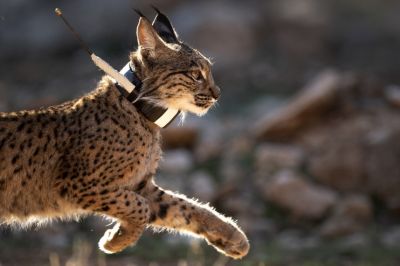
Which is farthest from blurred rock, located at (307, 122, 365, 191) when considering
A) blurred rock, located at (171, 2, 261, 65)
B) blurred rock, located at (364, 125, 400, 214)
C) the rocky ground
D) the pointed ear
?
blurred rock, located at (171, 2, 261, 65)

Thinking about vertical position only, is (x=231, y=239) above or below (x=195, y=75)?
below

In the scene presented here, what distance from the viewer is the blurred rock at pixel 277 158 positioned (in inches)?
497

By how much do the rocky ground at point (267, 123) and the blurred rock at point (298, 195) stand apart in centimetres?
1

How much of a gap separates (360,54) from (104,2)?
18.5 ft

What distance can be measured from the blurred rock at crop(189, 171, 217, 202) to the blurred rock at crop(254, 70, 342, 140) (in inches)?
45.6

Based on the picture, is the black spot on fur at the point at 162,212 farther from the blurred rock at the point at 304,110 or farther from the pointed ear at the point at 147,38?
the blurred rock at the point at 304,110

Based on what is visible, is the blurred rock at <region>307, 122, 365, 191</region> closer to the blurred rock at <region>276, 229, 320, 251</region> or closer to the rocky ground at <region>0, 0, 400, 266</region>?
the rocky ground at <region>0, 0, 400, 266</region>

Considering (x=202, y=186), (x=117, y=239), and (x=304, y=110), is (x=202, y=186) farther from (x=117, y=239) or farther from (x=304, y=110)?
(x=117, y=239)

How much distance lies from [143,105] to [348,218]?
15.9 ft

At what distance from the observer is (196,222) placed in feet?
24.2

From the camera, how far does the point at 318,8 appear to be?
61.2 feet

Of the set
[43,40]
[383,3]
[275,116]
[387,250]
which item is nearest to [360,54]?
[383,3]

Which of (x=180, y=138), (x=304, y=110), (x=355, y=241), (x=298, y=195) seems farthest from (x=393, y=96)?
(x=180, y=138)

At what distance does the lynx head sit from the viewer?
725 cm
